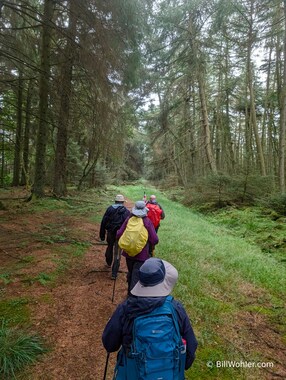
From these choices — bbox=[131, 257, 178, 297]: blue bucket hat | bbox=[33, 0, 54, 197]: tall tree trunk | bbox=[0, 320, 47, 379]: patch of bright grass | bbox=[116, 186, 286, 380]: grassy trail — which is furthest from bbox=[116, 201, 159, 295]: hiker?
bbox=[33, 0, 54, 197]: tall tree trunk

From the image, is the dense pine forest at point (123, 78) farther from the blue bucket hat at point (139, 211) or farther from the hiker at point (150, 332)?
the hiker at point (150, 332)

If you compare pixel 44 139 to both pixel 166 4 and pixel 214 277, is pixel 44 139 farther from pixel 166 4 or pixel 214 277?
pixel 166 4

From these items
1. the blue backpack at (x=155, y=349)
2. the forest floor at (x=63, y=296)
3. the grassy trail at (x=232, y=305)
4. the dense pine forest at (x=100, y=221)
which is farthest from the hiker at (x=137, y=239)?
the blue backpack at (x=155, y=349)

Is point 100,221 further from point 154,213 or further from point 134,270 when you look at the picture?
point 134,270

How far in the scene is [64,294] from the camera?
469 cm

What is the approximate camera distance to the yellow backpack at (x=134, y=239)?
3945 mm

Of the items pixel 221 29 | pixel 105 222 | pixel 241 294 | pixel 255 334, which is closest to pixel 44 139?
pixel 105 222

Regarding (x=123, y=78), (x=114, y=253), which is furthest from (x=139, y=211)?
(x=123, y=78)

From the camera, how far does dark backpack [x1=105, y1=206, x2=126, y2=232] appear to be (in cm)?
545

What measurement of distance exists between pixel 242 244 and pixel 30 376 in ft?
25.1

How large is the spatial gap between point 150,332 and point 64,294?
3238 millimetres

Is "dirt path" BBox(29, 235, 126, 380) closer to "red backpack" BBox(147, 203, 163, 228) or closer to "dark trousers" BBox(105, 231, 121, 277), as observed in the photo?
"dark trousers" BBox(105, 231, 121, 277)

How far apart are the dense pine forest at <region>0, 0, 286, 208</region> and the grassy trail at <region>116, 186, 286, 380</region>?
5536mm

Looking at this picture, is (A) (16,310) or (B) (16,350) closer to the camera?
(B) (16,350)
